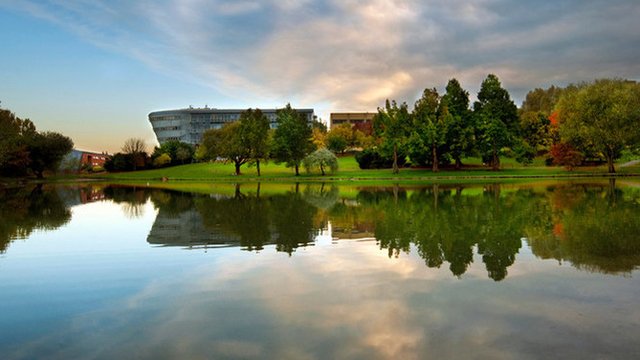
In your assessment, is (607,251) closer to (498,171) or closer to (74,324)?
(74,324)

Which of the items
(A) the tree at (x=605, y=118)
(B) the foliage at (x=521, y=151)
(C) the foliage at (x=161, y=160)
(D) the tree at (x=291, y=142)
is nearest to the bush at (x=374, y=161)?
(D) the tree at (x=291, y=142)

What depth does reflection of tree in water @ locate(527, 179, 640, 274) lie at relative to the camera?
12.0m

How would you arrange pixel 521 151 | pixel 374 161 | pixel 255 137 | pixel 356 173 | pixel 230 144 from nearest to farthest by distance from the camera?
pixel 521 151 → pixel 356 173 → pixel 255 137 → pixel 230 144 → pixel 374 161

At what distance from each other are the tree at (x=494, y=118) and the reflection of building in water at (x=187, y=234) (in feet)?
189

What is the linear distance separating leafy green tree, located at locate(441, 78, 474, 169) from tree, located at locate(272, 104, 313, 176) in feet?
72.5

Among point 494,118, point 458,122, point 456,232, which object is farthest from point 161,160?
point 456,232

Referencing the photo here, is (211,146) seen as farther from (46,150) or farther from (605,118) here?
(605,118)

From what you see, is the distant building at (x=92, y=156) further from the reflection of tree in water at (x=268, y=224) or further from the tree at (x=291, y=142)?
the reflection of tree in water at (x=268, y=224)

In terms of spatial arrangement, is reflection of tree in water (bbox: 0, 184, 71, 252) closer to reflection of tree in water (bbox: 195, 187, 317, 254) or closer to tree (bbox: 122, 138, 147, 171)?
reflection of tree in water (bbox: 195, 187, 317, 254)

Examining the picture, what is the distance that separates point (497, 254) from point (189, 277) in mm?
7810

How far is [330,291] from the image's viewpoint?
9.77 m

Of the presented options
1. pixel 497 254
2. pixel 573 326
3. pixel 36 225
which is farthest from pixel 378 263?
pixel 36 225

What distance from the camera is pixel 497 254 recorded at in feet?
43.1

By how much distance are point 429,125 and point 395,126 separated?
5376 mm
